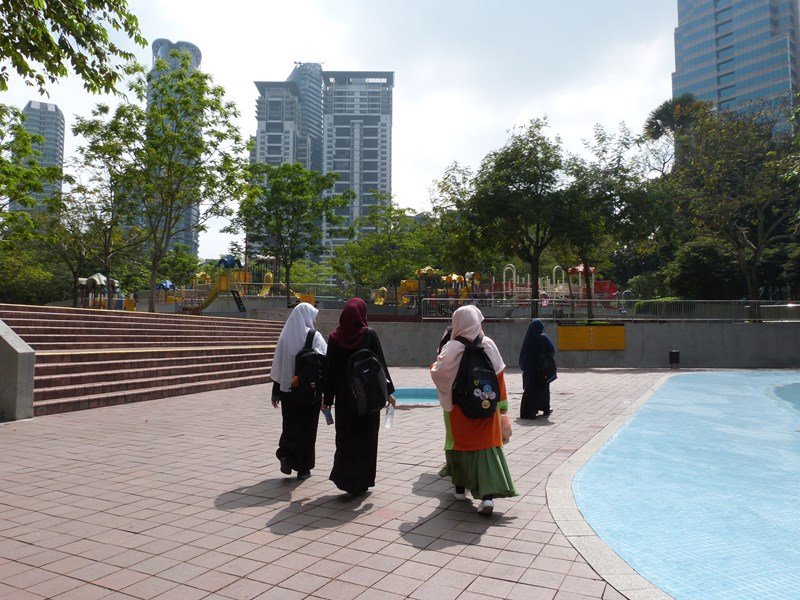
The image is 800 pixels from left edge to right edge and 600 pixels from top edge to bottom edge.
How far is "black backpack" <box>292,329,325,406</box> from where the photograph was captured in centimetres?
524

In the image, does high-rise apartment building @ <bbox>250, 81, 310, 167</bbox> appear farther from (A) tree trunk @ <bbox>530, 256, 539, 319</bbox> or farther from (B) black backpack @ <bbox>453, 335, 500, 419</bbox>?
(B) black backpack @ <bbox>453, 335, 500, 419</bbox>

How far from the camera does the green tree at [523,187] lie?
23328 millimetres

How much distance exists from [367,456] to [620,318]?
64.1 ft

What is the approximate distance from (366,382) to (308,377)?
0.75 meters

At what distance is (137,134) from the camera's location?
76.8 ft

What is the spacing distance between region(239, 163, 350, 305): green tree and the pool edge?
2565 centimetres

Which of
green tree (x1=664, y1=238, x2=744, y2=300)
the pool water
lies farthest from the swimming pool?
green tree (x1=664, y1=238, x2=744, y2=300)

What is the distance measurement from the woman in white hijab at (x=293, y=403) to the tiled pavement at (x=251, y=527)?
0.77ft

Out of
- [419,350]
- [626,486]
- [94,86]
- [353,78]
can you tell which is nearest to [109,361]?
[94,86]

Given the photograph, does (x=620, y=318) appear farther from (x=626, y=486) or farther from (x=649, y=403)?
(x=626, y=486)

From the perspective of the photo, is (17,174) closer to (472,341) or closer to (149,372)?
(149,372)

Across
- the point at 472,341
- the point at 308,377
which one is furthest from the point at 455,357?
the point at 308,377

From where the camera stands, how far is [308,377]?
17.2 ft

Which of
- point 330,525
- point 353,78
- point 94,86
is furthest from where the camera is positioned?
point 353,78
